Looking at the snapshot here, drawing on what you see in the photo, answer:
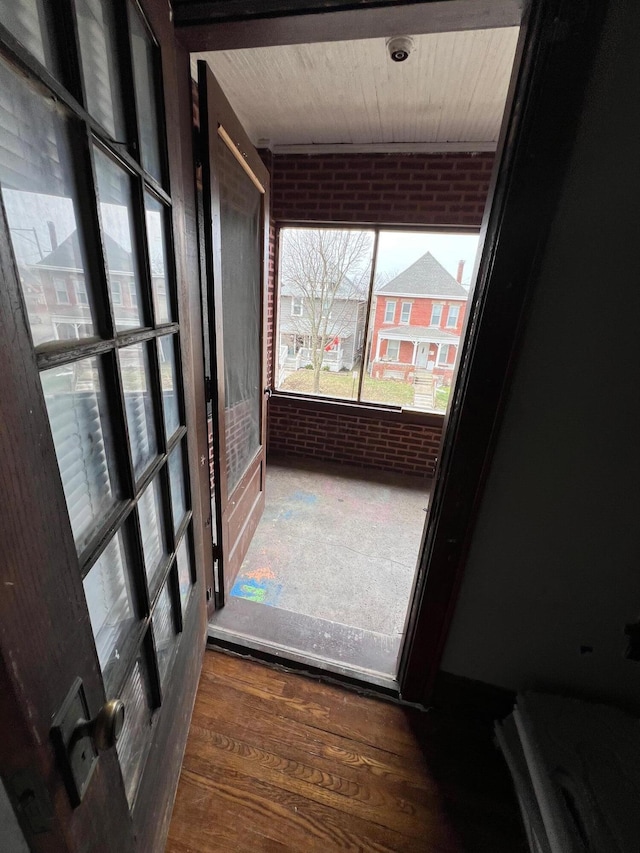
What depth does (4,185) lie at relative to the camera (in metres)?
0.47

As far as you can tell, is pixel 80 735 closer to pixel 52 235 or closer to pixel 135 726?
pixel 135 726

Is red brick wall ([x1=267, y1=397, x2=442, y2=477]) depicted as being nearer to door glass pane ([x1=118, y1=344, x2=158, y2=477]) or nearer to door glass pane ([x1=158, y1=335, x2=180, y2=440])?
door glass pane ([x1=158, y1=335, x2=180, y2=440])

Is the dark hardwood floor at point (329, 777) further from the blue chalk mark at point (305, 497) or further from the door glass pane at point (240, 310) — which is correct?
the blue chalk mark at point (305, 497)

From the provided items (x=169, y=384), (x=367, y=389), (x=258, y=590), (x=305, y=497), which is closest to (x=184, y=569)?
(x=169, y=384)

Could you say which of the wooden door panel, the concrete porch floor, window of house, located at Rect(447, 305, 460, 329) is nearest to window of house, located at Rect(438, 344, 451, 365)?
window of house, located at Rect(447, 305, 460, 329)

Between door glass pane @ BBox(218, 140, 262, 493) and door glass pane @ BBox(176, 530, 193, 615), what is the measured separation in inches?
25.1

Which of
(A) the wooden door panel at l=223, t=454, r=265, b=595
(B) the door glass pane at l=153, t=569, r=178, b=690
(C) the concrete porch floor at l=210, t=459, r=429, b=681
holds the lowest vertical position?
(C) the concrete porch floor at l=210, t=459, r=429, b=681

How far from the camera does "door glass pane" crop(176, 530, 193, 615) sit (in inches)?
47.9

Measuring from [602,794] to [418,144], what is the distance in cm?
355

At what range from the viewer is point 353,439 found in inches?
141

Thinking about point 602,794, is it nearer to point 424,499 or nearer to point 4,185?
point 4,185

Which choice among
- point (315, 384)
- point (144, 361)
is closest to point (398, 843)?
point (144, 361)

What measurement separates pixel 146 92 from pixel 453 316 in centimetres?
284

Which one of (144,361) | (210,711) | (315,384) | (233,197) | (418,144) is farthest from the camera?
(315,384)
